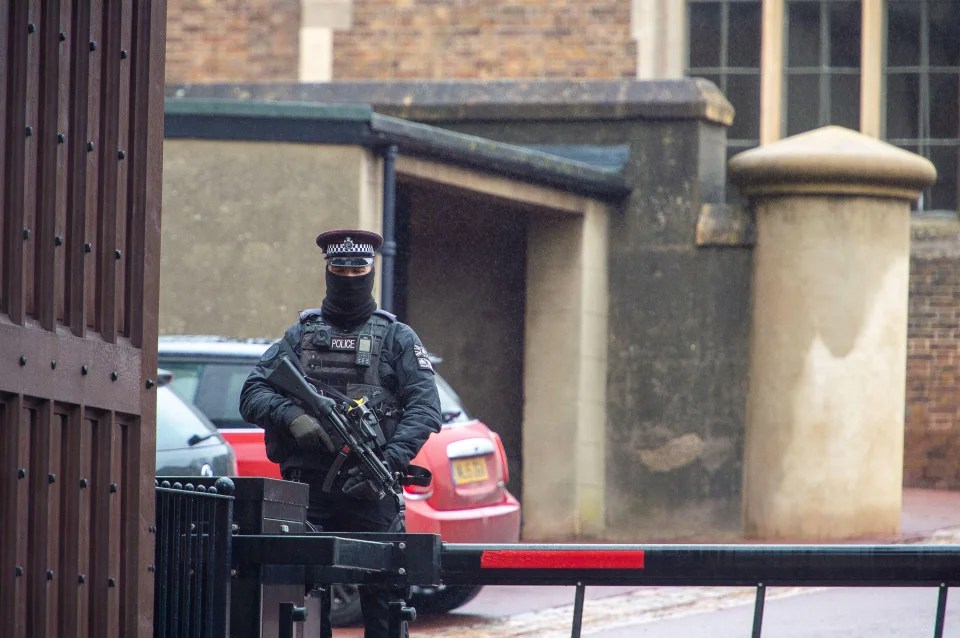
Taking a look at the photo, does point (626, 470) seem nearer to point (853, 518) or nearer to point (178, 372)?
point (853, 518)

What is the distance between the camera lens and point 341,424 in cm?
680

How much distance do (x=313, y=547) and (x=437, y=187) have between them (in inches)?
384

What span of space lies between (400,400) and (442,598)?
3.24 metres

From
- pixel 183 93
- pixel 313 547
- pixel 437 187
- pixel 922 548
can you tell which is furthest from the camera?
pixel 183 93

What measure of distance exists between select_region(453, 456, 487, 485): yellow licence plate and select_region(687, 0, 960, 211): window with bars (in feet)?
36.0

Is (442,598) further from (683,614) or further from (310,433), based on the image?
(310,433)

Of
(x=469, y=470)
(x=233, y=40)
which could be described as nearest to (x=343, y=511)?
(x=469, y=470)

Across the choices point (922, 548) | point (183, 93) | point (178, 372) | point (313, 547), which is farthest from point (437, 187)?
point (313, 547)

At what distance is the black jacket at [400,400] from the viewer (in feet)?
22.7

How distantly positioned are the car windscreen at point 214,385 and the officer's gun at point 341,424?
3290mm

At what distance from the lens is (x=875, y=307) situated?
15281 mm

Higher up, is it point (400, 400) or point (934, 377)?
point (400, 400)

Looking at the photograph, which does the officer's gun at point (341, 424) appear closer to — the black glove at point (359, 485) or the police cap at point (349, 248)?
the black glove at point (359, 485)

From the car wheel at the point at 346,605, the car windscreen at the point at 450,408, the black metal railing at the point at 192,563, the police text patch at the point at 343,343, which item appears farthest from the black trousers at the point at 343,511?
the car windscreen at the point at 450,408
